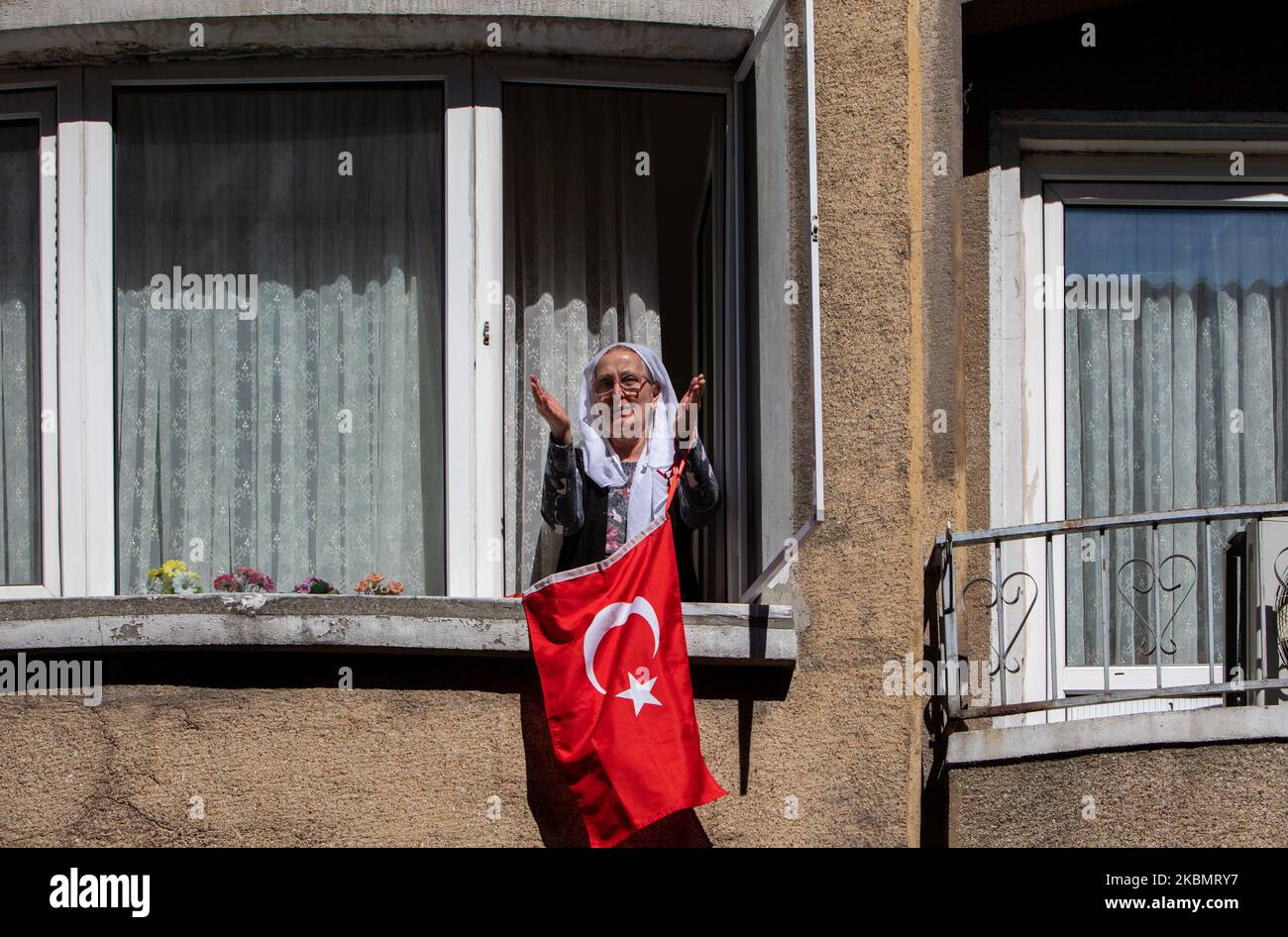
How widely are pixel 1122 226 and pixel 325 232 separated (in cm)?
337

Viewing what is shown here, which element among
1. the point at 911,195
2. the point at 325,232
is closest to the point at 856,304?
the point at 911,195

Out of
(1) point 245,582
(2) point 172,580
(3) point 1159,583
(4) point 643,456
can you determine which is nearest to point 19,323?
(2) point 172,580

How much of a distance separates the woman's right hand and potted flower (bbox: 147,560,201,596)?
155cm

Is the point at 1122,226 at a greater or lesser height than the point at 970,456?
greater

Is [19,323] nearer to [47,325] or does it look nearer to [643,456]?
[47,325]

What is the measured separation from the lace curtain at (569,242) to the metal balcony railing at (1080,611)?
1.68 metres

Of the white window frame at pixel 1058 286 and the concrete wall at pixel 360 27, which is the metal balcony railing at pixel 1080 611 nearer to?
the white window frame at pixel 1058 286

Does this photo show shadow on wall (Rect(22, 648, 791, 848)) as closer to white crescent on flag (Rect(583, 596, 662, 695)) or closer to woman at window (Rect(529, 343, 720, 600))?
white crescent on flag (Rect(583, 596, 662, 695))

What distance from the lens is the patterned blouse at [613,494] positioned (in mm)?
6930

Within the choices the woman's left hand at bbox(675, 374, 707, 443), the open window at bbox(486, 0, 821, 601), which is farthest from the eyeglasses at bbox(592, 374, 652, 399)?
the open window at bbox(486, 0, 821, 601)

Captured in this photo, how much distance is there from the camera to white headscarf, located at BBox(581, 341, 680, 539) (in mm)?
7137

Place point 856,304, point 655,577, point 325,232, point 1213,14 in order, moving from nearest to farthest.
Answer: point 655,577 → point 856,304 → point 325,232 → point 1213,14

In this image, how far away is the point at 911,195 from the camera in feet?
23.8
